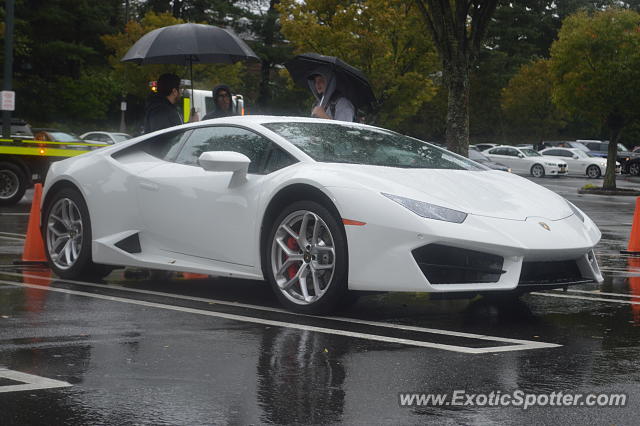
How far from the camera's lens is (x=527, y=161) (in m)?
48.4

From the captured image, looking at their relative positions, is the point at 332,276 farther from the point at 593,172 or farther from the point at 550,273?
the point at 593,172

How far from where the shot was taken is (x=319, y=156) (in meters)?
7.04

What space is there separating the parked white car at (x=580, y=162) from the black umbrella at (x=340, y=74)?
38.7m

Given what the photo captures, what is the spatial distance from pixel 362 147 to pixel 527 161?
42108 mm

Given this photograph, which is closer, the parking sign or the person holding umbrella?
the person holding umbrella

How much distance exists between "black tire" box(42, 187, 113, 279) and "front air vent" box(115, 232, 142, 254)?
416 millimetres

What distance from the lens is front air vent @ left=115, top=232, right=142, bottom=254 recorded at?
791 centimetres

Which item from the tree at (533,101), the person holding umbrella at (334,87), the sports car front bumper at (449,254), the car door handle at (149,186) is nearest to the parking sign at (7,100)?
the person holding umbrella at (334,87)

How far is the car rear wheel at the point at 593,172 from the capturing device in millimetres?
48438

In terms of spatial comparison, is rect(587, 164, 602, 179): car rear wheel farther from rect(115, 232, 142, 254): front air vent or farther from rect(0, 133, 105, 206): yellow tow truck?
rect(115, 232, 142, 254): front air vent

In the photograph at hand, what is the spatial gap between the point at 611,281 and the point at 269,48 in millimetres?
57005

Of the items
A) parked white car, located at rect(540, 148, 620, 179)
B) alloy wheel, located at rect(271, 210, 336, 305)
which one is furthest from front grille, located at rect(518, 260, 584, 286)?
parked white car, located at rect(540, 148, 620, 179)

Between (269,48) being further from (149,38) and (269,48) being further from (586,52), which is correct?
(149,38)

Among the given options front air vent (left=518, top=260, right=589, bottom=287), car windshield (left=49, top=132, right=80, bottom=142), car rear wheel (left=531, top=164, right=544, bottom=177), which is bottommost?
car rear wheel (left=531, top=164, right=544, bottom=177)
